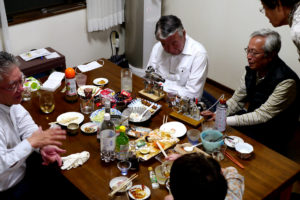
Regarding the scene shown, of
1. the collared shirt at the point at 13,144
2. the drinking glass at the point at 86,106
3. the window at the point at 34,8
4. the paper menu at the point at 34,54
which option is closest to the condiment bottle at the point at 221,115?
the drinking glass at the point at 86,106

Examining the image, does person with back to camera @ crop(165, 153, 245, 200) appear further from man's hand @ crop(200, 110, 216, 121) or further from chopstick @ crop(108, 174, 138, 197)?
man's hand @ crop(200, 110, 216, 121)

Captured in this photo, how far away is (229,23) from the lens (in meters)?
4.17

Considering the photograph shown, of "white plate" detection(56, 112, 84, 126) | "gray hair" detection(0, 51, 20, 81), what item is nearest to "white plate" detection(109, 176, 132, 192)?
"white plate" detection(56, 112, 84, 126)

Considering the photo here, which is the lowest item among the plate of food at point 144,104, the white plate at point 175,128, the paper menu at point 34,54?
the paper menu at point 34,54

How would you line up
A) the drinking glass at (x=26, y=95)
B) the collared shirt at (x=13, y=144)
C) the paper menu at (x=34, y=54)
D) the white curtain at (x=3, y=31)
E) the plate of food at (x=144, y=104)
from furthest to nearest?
1. the paper menu at (x=34, y=54)
2. the white curtain at (x=3, y=31)
3. the drinking glass at (x=26, y=95)
4. the plate of food at (x=144, y=104)
5. the collared shirt at (x=13, y=144)

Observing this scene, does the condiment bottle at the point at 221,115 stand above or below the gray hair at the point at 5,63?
below

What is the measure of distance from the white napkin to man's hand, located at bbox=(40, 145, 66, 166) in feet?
0.11

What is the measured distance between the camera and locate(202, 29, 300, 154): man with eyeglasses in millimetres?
2465

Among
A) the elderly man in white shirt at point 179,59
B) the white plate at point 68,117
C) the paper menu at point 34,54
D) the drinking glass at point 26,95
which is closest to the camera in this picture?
the white plate at point 68,117

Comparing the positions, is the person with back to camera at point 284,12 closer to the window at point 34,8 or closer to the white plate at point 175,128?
the white plate at point 175,128

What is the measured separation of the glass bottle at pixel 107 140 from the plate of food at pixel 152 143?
0.16m

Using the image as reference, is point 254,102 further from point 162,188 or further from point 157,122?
point 162,188

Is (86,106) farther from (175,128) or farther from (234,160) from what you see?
(234,160)

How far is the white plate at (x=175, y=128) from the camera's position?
221 centimetres
